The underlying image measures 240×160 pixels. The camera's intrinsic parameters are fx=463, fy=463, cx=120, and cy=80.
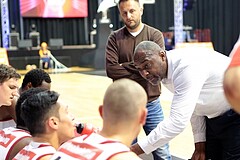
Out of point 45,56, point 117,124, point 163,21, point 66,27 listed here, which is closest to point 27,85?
point 117,124

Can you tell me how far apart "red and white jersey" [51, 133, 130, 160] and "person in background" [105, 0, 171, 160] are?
5.08 feet

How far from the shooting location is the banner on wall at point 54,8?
18.3 metres

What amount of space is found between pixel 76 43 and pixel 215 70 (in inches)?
713

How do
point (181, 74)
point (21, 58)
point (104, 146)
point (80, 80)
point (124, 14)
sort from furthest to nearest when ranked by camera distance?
point (21, 58)
point (80, 80)
point (124, 14)
point (181, 74)
point (104, 146)

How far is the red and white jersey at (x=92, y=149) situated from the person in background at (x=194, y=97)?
0.78 m

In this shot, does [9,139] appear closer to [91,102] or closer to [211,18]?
[91,102]

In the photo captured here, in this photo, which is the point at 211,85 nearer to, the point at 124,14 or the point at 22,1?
the point at 124,14

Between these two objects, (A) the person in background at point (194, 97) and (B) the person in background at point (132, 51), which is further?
(B) the person in background at point (132, 51)

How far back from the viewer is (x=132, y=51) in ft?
9.84

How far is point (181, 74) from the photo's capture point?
2.14 meters

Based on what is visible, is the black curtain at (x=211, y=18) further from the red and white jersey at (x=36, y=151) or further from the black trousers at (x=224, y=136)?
the red and white jersey at (x=36, y=151)

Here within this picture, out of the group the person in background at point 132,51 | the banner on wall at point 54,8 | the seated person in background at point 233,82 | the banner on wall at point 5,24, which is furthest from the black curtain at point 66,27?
the seated person in background at point 233,82

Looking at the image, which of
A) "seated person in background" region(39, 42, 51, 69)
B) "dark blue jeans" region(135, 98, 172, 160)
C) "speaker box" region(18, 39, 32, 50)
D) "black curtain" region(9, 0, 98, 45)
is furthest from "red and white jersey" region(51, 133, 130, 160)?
"black curtain" region(9, 0, 98, 45)

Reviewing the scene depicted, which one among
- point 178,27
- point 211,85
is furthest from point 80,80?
point 211,85
